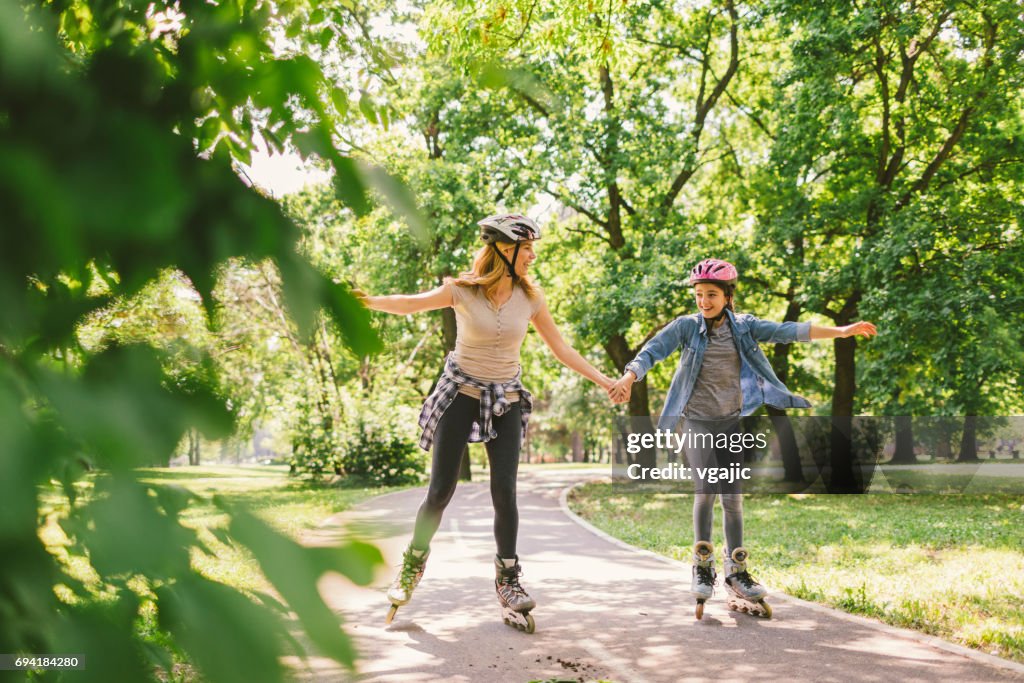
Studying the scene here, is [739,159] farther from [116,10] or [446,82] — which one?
[116,10]

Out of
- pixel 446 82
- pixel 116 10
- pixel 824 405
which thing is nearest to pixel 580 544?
pixel 116 10

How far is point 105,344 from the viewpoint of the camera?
58 centimetres

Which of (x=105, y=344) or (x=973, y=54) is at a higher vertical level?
(x=973, y=54)

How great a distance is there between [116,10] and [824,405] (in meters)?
44.4

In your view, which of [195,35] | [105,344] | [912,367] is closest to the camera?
[105,344]

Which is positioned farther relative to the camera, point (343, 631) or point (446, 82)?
point (446, 82)

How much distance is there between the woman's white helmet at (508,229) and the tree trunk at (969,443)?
17.1 metres

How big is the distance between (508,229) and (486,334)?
65cm

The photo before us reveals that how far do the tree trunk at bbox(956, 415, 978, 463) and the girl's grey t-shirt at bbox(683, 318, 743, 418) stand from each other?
1550 centimetres

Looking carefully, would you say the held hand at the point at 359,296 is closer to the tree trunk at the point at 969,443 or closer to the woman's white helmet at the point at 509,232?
the woman's white helmet at the point at 509,232

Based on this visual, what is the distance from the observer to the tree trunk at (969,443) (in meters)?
18.5

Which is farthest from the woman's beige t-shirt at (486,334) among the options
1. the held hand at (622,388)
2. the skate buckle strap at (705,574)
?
the skate buckle strap at (705,574)

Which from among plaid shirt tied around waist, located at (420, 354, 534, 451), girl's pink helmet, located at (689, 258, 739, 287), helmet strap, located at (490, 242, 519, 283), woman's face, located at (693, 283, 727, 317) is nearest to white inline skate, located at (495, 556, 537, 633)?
plaid shirt tied around waist, located at (420, 354, 534, 451)

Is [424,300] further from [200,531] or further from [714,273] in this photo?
[200,531]
